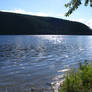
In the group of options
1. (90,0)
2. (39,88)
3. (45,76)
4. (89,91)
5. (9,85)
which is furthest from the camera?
(45,76)

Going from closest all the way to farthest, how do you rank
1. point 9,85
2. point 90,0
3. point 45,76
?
point 90,0 → point 9,85 → point 45,76

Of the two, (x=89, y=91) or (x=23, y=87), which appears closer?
(x=89, y=91)

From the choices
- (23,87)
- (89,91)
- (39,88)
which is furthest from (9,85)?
(89,91)

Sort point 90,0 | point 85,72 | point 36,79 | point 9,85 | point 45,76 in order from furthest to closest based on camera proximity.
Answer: point 45,76 < point 36,79 < point 9,85 < point 85,72 < point 90,0

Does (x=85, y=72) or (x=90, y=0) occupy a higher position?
(x=90, y=0)

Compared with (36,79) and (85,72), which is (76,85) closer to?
(85,72)

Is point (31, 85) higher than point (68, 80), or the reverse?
point (68, 80)

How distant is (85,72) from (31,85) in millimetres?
6787

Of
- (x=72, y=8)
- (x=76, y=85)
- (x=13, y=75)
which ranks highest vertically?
(x=72, y=8)

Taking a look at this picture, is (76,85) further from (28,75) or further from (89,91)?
A: (28,75)

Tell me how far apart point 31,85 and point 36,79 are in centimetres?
253

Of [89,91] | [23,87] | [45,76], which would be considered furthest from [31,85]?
[89,91]

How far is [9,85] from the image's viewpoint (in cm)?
1638

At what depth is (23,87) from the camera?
51.4ft
